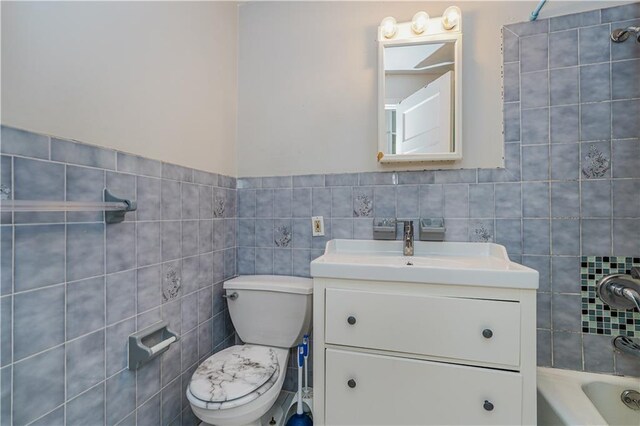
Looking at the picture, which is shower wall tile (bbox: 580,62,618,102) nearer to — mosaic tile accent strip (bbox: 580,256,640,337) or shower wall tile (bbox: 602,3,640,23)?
shower wall tile (bbox: 602,3,640,23)

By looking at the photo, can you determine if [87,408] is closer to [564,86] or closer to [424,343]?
[424,343]

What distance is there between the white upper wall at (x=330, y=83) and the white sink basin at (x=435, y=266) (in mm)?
427

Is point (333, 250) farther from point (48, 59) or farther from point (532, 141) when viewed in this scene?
point (48, 59)

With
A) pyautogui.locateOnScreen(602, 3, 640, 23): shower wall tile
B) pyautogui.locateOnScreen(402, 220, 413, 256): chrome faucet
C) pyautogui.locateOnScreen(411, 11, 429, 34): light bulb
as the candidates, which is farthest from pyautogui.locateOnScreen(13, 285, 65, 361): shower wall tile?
pyautogui.locateOnScreen(602, 3, 640, 23): shower wall tile

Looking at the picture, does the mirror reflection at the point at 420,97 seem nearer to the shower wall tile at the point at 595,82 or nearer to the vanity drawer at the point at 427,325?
the shower wall tile at the point at 595,82

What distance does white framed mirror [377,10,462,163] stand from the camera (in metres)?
1.41

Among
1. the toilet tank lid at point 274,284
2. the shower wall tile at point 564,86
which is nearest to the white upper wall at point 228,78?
the shower wall tile at point 564,86

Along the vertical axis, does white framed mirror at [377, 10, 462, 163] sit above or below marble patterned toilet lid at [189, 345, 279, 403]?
above

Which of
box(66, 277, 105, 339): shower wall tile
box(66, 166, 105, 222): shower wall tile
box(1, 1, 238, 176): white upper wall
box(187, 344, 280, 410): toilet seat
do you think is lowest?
box(187, 344, 280, 410): toilet seat

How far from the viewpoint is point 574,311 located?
4.26 ft

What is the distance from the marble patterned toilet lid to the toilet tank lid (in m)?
0.29

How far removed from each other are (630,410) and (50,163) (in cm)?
231

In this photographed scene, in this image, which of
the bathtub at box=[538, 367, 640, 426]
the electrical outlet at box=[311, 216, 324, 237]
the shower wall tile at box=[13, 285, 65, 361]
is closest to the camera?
the shower wall tile at box=[13, 285, 65, 361]

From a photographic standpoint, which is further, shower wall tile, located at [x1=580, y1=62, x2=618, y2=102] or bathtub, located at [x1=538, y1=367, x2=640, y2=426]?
shower wall tile, located at [x1=580, y1=62, x2=618, y2=102]
